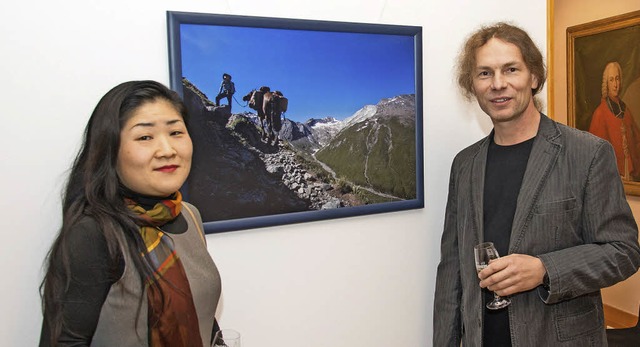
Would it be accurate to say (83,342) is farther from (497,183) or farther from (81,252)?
(497,183)

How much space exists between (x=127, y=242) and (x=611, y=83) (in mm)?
4164

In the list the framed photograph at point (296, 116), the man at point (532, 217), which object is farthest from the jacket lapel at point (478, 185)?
the framed photograph at point (296, 116)

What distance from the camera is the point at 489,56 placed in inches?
69.7

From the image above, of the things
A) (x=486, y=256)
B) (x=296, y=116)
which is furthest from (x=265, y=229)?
(x=486, y=256)

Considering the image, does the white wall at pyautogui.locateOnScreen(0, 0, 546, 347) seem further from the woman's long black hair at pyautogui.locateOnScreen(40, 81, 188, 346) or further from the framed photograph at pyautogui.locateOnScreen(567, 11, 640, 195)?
the framed photograph at pyautogui.locateOnScreen(567, 11, 640, 195)

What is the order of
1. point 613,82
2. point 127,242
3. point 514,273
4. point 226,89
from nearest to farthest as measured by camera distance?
point 127,242 < point 514,273 < point 226,89 < point 613,82

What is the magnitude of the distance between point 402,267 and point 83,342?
132 cm

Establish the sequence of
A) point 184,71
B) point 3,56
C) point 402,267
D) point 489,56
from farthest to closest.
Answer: point 402,267 → point 489,56 → point 184,71 → point 3,56

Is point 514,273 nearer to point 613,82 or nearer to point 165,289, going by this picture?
point 165,289

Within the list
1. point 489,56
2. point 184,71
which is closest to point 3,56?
point 184,71

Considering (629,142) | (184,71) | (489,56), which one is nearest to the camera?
(184,71)

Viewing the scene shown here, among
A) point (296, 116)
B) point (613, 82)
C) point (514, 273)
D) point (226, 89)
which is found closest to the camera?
point (514, 273)

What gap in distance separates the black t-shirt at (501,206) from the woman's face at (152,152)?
1.06 m

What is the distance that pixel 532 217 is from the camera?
1.65 m
